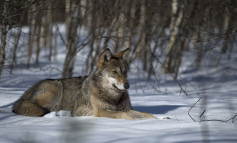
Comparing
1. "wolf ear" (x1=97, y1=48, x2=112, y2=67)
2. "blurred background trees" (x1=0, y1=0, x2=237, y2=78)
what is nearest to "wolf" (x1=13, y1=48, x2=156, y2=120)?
"wolf ear" (x1=97, y1=48, x2=112, y2=67)

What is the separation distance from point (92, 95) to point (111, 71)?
25.4 inches

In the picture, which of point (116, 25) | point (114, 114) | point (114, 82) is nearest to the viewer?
point (114, 114)

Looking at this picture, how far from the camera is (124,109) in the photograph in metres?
6.46

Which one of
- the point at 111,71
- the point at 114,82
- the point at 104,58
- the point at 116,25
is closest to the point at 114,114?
the point at 114,82

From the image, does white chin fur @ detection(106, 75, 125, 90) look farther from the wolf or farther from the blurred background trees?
the blurred background trees

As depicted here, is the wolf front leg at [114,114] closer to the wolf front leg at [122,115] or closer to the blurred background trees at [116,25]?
the wolf front leg at [122,115]

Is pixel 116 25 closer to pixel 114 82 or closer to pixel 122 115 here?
pixel 114 82

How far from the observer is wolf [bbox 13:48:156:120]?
623cm

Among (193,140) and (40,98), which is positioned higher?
(40,98)

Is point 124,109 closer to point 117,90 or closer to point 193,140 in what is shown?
point 117,90

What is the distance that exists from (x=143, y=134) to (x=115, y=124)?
0.89 meters

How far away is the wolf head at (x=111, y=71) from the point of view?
20.6 feet

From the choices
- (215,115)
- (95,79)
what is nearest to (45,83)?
(95,79)

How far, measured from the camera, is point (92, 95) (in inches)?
254
